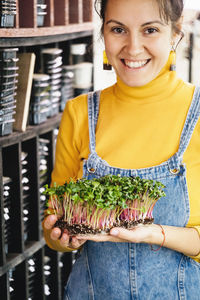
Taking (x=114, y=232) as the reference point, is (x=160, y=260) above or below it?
below

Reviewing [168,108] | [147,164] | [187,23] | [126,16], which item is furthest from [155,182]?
[187,23]

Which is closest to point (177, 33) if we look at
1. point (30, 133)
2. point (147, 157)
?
point (147, 157)

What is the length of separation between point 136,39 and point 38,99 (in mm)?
1008

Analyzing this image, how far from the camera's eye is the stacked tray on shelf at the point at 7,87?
191 centimetres

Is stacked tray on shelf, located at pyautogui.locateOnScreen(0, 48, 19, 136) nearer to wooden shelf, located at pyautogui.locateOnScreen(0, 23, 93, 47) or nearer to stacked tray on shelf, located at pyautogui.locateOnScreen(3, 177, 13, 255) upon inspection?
wooden shelf, located at pyautogui.locateOnScreen(0, 23, 93, 47)

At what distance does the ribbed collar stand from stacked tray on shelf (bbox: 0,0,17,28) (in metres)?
0.63

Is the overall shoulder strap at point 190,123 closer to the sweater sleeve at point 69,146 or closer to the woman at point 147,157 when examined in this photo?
the woman at point 147,157

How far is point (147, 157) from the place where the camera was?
4.55 feet

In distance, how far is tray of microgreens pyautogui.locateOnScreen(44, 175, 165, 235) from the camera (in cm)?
127

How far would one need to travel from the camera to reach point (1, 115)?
Result: 194 cm

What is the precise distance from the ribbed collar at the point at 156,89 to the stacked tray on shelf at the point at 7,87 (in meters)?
0.62

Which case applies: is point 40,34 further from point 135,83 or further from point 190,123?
point 190,123

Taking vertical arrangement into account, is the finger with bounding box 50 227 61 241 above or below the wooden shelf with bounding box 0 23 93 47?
below

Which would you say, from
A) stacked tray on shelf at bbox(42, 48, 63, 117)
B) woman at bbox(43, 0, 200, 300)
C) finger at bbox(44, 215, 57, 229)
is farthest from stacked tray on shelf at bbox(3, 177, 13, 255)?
finger at bbox(44, 215, 57, 229)
